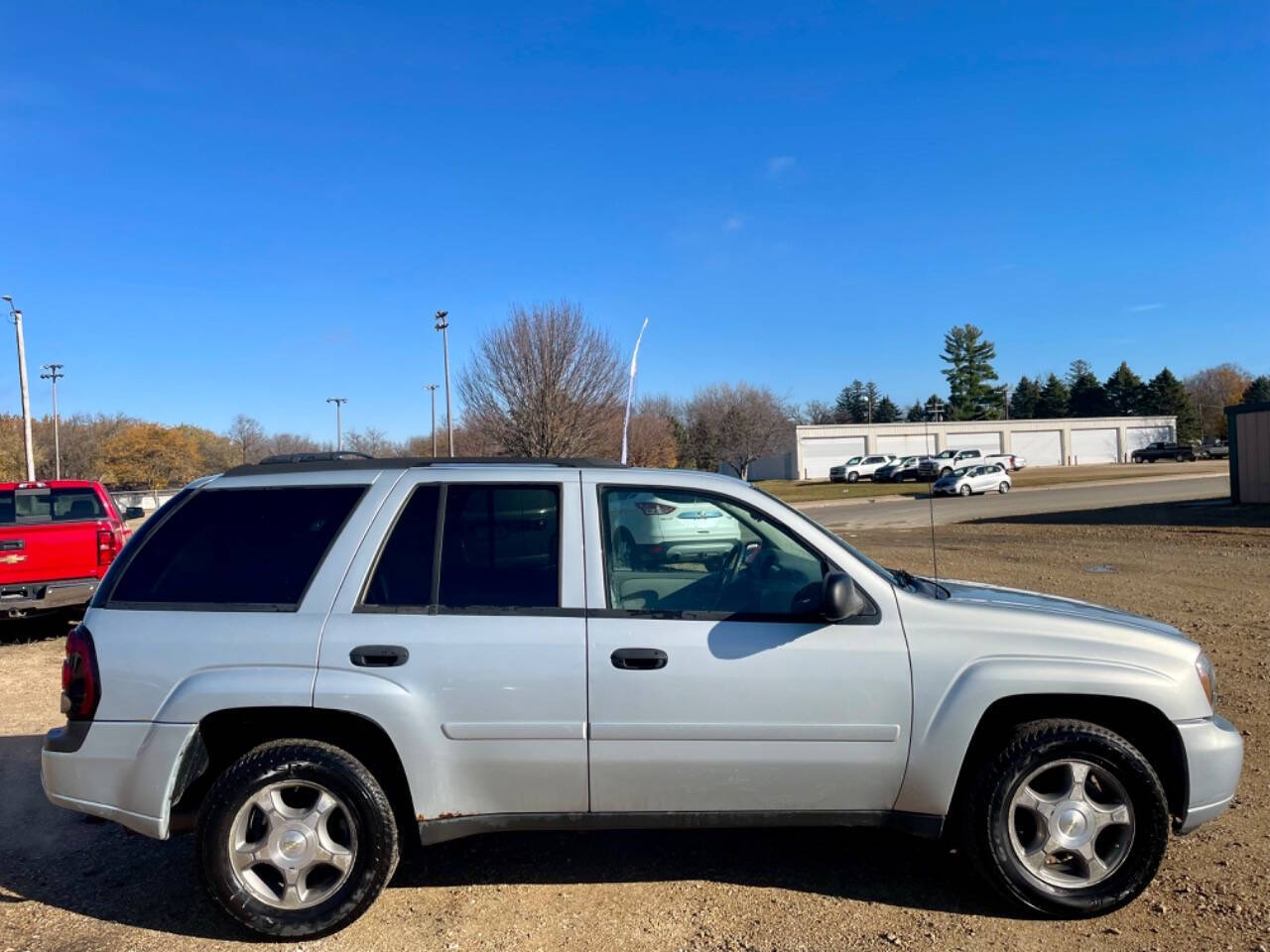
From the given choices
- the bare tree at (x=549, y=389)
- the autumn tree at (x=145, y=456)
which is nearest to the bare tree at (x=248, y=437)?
the autumn tree at (x=145, y=456)

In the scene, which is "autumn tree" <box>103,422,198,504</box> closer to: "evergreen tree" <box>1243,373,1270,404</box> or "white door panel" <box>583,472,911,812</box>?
"white door panel" <box>583,472,911,812</box>

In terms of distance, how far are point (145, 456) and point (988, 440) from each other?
72785 mm

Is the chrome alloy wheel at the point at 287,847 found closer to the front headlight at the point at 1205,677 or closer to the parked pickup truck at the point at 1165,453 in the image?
the front headlight at the point at 1205,677

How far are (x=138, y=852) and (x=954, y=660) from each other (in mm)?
3836

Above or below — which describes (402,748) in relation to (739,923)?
above

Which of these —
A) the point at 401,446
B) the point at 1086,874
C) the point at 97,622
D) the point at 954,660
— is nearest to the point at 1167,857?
the point at 1086,874

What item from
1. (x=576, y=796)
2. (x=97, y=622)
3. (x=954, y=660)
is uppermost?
(x=97, y=622)

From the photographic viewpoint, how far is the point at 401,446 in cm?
8725

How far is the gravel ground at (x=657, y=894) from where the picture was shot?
3.36m

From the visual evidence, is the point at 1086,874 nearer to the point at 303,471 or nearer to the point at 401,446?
the point at 303,471

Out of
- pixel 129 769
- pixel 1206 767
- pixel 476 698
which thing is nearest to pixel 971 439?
pixel 1206 767

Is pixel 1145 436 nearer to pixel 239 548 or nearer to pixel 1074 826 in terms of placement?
pixel 1074 826

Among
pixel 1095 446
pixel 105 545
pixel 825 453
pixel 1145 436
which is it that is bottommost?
pixel 105 545

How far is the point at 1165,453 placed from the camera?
7069 centimetres
